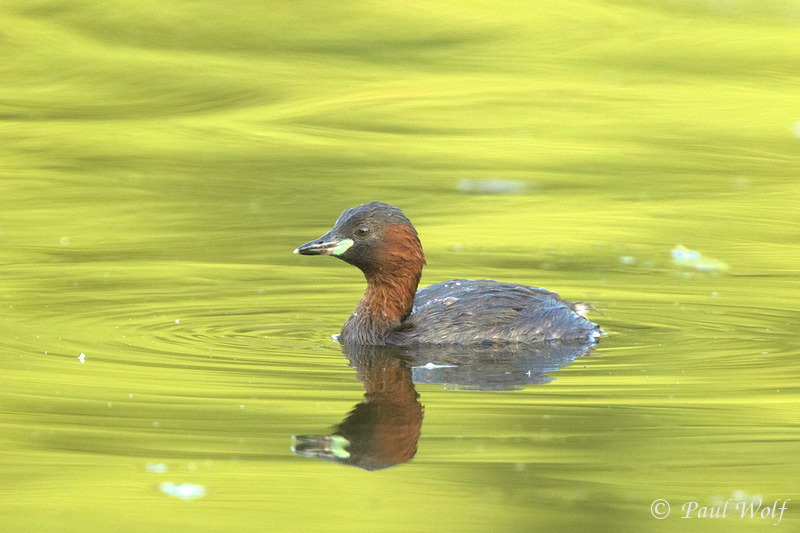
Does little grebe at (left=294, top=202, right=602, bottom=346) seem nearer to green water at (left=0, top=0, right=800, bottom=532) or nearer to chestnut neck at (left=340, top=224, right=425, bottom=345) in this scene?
chestnut neck at (left=340, top=224, right=425, bottom=345)

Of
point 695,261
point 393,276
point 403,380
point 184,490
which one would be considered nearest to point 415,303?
point 393,276

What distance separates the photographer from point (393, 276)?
379 inches

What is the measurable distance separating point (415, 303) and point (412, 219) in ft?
10.8

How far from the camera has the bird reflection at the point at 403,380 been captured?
6578mm

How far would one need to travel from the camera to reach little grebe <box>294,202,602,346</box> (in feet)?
30.6

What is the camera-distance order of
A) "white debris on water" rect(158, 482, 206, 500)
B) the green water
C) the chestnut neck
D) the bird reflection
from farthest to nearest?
the chestnut neck
the bird reflection
the green water
"white debris on water" rect(158, 482, 206, 500)

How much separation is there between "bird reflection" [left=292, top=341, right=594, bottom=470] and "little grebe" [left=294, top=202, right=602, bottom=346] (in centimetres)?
11

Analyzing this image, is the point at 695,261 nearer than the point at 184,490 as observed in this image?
No

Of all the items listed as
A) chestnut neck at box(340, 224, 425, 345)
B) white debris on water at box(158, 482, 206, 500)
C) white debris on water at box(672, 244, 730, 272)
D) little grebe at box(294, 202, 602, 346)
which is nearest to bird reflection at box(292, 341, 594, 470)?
little grebe at box(294, 202, 602, 346)

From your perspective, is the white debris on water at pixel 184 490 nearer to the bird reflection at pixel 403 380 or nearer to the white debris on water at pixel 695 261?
the bird reflection at pixel 403 380

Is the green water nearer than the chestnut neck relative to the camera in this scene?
Yes

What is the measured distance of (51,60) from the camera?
1919 centimetres

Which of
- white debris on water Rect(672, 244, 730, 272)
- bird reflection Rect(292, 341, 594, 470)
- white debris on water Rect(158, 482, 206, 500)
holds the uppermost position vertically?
white debris on water Rect(158, 482, 206, 500)

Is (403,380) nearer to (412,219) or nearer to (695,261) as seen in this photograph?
(695,261)
